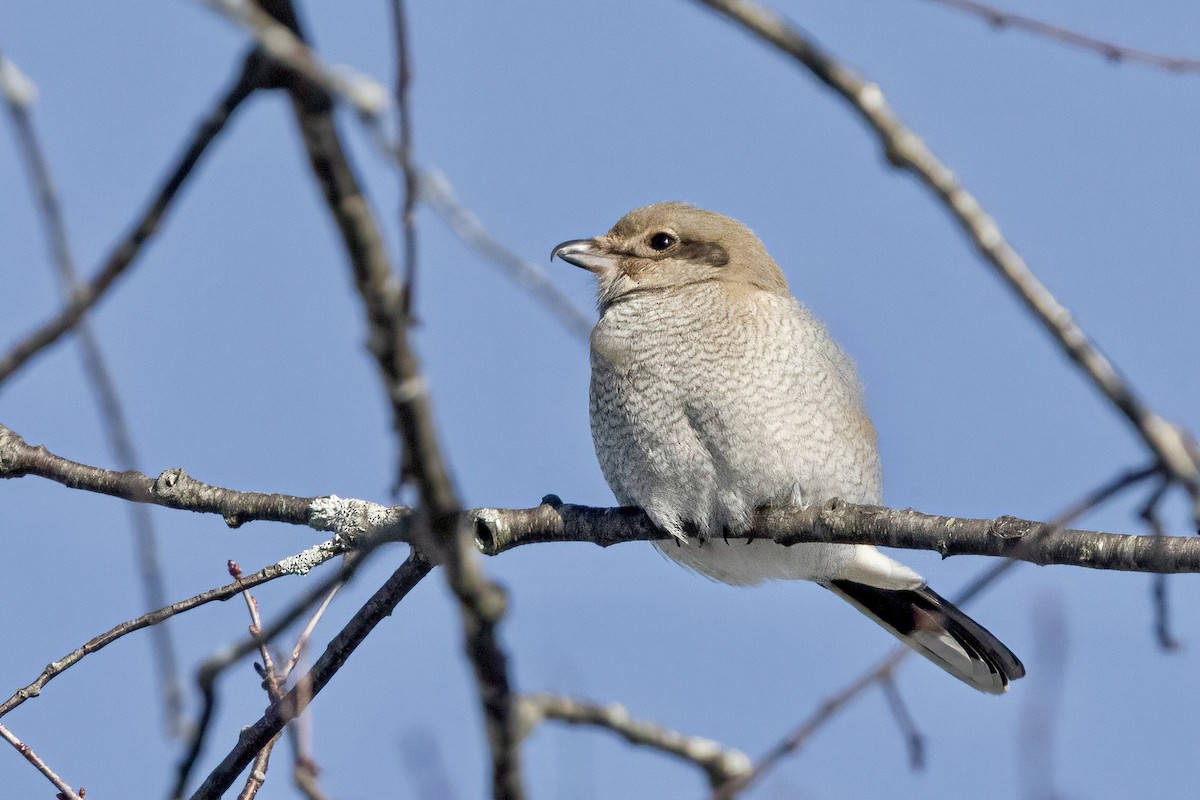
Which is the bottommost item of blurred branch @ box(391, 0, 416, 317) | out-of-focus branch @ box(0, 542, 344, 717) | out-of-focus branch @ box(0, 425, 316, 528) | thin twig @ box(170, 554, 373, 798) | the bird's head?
thin twig @ box(170, 554, 373, 798)

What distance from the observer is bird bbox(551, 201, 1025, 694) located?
410cm

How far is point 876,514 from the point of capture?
3.41 metres

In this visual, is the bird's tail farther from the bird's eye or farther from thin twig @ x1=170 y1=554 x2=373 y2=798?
thin twig @ x1=170 y1=554 x2=373 y2=798

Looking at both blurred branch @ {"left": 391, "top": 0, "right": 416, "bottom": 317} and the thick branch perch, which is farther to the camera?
the thick branch perch

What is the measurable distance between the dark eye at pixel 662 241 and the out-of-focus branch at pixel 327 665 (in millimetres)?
2016

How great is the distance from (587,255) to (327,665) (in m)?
2.28

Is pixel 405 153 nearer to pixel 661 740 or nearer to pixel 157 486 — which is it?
pixel 661 740

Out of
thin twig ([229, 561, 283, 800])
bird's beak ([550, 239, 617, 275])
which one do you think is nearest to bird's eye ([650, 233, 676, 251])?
bird's beak ([550, 239, 617, 275])

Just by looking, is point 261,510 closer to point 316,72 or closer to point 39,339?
point 39,339

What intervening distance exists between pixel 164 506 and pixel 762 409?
6.04ft

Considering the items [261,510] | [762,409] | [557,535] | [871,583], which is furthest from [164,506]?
[871,583]

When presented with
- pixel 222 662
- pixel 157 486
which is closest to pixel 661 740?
pixel 222 662

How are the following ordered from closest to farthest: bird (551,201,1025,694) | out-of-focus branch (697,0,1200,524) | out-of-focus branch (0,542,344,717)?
out-of-focus branch (697,0,1200,524) → out-of-focus branch (0,542,344,717) → bird (551,201,1025,694)

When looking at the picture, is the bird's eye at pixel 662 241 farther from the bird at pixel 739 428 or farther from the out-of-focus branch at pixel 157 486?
the out-of-focus branch at pixel 157 486
